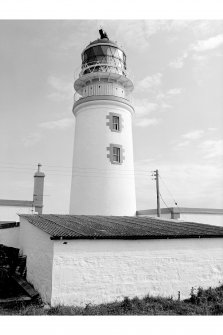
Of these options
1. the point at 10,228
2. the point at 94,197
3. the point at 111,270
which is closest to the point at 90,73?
the point at 94,197

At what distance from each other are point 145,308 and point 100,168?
423 inches

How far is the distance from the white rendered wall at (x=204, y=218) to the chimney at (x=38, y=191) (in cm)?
985

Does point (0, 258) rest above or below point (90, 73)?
below

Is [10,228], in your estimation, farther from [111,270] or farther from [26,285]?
[111,270]

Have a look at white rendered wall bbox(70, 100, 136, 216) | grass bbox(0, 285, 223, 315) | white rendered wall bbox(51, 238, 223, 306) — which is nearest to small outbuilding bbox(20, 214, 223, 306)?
white rendered wall bbox(51, 238, 223, 306)

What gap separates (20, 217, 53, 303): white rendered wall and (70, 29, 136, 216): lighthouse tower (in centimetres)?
590

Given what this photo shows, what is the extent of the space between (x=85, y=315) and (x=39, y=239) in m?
3.83

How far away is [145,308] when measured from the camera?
28.9 feet

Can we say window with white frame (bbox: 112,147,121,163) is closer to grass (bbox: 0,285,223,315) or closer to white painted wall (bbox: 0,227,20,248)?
white painted wall (bbox: 0,227,20,248)

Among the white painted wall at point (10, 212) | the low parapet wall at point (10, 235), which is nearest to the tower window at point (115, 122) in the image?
the white painted wall at point (10, 212)

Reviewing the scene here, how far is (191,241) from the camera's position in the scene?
37.1ft

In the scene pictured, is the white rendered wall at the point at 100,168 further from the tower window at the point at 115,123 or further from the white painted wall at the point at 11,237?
the white painted wall at the point at 11,237

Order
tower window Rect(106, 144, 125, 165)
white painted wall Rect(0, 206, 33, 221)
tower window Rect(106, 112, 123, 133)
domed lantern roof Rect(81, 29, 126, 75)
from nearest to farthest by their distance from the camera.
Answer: tower window Rect(106, 144, 125, 165) → tower window Rect(106, 112, 123, 133) → white painted wall Rect(0, 206, 33, 221) → domed lantern roof Rect(81, 29, 126, 75)

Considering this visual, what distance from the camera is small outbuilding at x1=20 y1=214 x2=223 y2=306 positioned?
9.12 meters
